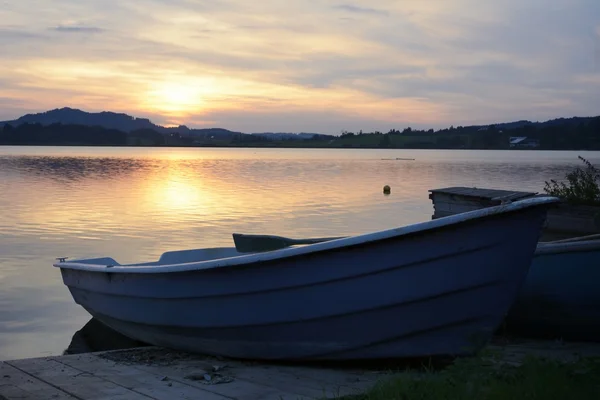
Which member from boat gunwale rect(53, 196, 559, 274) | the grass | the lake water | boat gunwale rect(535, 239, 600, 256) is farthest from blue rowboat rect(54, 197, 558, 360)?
the lake water

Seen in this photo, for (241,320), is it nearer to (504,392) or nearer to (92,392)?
(92,392)

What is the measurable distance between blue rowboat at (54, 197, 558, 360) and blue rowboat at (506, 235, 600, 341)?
1.31 meters

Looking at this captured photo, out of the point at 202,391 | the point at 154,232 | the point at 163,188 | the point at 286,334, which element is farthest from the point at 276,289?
the point at 163,188

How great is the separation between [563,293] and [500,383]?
316cm

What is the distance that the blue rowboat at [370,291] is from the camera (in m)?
6.45

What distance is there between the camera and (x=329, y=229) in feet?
81.5

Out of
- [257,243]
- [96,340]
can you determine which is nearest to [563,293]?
[257,243]

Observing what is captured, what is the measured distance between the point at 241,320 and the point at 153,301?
1313mm

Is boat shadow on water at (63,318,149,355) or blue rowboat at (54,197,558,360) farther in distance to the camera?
boat shadow on water at (63,318,149,355)

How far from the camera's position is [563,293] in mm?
7883

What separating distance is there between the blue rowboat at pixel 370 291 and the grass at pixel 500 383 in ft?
3.13

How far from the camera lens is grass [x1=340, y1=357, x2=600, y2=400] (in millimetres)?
4789

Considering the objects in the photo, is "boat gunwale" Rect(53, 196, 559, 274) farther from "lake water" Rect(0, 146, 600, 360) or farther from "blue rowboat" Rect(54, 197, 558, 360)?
"lake water" Rect(0, 146, 600, 360)

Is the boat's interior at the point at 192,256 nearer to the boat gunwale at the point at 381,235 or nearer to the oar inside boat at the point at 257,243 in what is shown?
the oar inside boat at the point at 257,243
